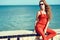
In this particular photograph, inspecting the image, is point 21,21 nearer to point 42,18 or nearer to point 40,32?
point 42,18

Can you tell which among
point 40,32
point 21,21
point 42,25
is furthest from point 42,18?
point 21,21

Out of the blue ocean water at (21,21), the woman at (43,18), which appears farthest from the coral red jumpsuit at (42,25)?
the blue ocean water at (21,21)

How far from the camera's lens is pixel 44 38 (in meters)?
5.40

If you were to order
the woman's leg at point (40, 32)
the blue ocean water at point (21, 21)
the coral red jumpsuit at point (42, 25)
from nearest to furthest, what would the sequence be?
the woman's leg at point (40, 32)
the coral red jumpsuit at point (42, 25)
the blue ocean water at point (21, 21)

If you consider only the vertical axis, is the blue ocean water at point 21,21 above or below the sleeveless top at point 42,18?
below

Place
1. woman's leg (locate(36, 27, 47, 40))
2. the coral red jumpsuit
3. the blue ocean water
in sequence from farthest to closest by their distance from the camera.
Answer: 1. the blue ocean water
2. the coral red jumpsuit
3. woman's leg (locate(36, 27, 47, 40))

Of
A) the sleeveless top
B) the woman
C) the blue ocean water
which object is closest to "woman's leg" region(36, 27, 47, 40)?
the woman

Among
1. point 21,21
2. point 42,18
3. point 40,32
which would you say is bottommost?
point 21,21

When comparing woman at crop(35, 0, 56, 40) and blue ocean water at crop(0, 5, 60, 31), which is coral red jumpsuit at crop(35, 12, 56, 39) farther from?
blue ocean water at crop(0, 5, 60, 31)

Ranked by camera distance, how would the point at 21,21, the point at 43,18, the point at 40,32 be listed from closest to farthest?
1. the point at 40,32
2. the point at 43,18
3. the point at 21,21

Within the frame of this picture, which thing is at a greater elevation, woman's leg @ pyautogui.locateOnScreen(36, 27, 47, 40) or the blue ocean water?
woman's leg @ pyautogui.locateOnScreen(36, 27, 47, 40)

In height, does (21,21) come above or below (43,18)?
below

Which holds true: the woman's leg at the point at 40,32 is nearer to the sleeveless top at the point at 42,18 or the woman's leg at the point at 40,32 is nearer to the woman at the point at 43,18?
the woman at the point at 43,18

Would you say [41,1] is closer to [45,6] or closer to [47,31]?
[45,6]
